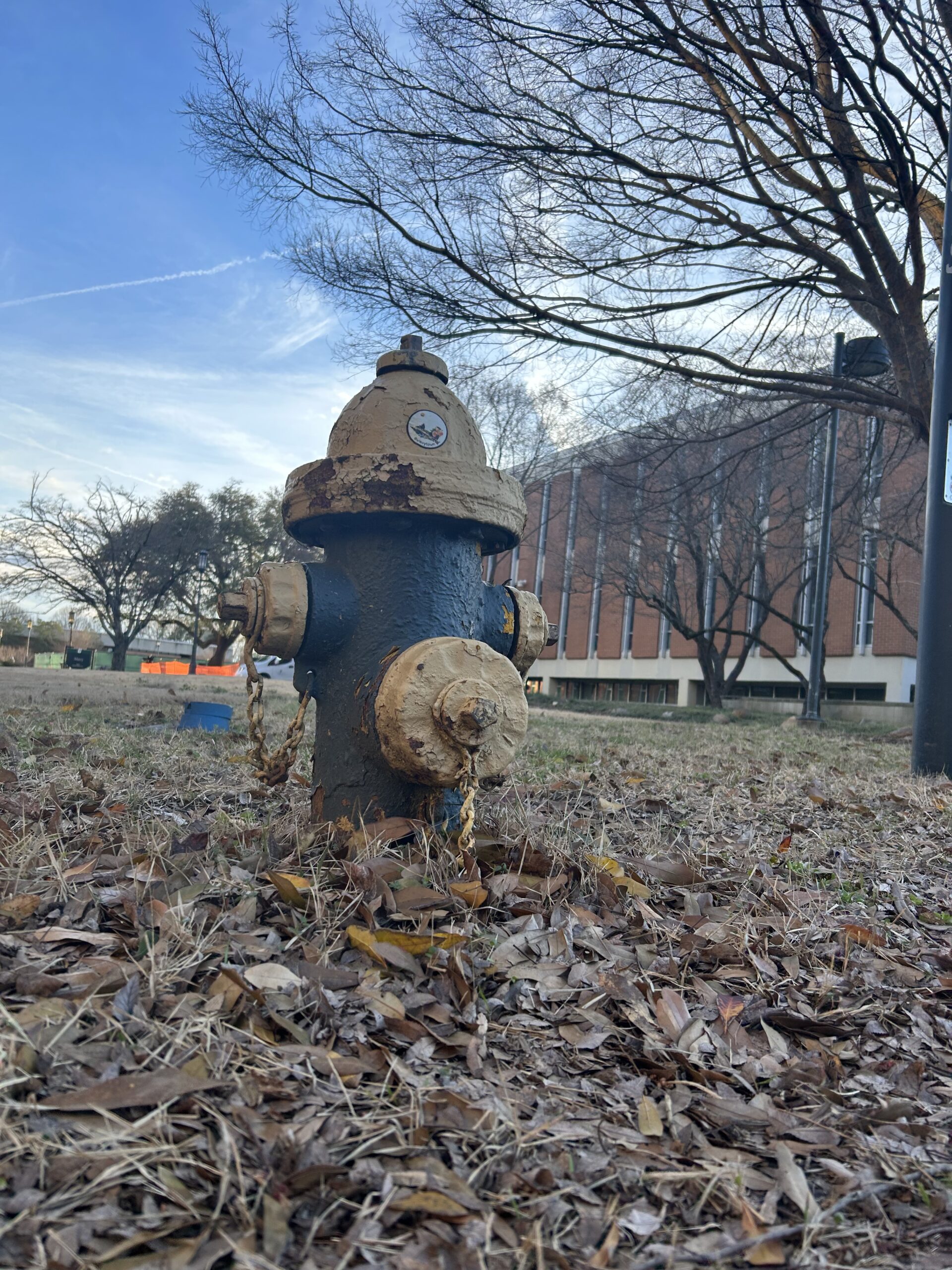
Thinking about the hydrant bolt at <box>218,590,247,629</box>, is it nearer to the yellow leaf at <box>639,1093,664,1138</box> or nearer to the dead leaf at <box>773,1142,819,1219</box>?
the yellow leaf at <box>639,1093,664,1138</box>

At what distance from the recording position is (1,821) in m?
2.37

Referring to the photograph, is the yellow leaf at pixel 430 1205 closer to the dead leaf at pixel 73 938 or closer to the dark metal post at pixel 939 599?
the dead leaf at pixel 73 938

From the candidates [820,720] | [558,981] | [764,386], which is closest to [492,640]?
[558,981]

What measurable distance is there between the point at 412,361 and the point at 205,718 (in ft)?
14.0

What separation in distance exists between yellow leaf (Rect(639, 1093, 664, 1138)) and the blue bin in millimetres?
5096

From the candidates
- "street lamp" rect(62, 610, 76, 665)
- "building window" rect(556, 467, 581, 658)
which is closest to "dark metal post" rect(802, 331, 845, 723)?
"building window" rect(556, 467, 581, 658)

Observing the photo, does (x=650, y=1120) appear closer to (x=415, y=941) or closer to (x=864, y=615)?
(x=415, y=941)

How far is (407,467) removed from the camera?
259cm

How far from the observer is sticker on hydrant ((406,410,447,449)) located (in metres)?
2.75

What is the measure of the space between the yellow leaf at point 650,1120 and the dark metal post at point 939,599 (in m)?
4.87

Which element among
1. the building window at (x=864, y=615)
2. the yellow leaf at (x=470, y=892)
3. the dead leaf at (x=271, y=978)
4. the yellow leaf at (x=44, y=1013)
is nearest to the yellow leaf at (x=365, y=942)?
the dead leaf at (x=271, y=978)

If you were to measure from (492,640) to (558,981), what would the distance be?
4.45ft

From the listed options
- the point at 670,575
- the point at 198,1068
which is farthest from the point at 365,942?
the point at 670,575

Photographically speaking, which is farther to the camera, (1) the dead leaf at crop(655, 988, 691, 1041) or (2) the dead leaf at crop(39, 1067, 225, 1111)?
(1) the dead leaf at crop(655, 988, 691, 1041)
